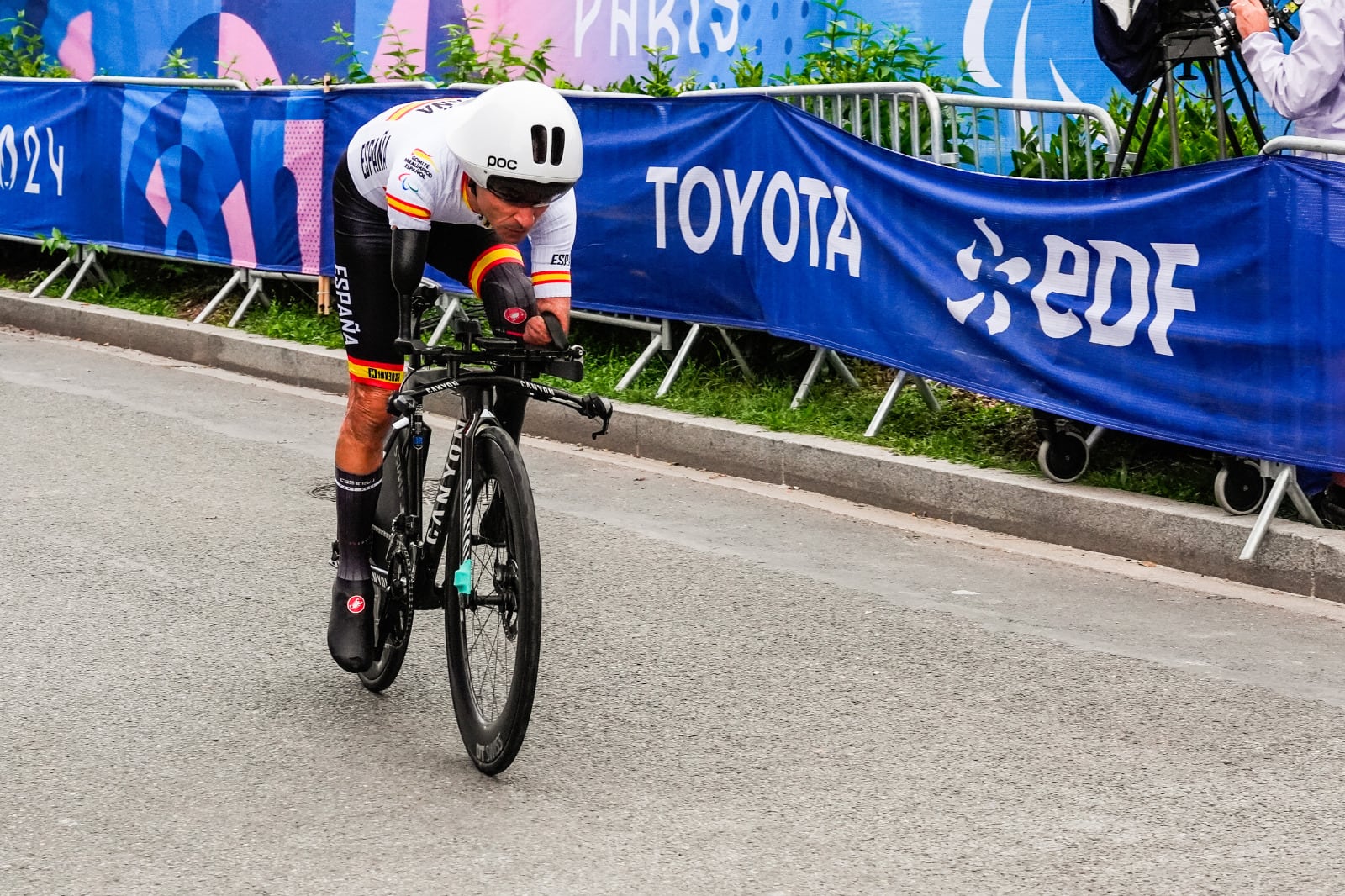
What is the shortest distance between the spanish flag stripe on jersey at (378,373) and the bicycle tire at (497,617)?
24.4 inches

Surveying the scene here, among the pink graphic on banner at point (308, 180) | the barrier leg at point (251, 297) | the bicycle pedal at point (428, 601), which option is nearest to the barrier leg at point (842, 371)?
the pink graphic on banner at point (308, 180)

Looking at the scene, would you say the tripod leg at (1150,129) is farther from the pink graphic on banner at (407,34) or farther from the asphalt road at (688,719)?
the pink graphic on banner at (407,34)

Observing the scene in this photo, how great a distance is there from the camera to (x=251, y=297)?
40.2 ft

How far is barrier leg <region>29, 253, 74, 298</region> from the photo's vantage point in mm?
13562

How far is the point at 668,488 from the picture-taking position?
823 cm

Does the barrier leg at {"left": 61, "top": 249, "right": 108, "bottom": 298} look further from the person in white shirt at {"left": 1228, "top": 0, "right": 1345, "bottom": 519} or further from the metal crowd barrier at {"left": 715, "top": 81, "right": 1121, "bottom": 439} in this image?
the person in white shirt at {"left": 1228, "top": 0, "right": 1345, "bottom": 519}

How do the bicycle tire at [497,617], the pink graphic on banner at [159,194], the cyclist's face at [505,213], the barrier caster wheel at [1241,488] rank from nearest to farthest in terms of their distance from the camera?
the bicycle tire at [497,617], the cyclist's face at [505,213], the barrier caster wheel at [1241,488], the pink graphic on banner at [159,194]

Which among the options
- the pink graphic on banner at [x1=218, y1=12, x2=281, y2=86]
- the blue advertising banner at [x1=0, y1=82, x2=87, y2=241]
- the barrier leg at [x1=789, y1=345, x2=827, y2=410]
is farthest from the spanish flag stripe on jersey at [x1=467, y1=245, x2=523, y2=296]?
the pink graphic on banner at [x1=218, y1=12, x2=281, y2=86]

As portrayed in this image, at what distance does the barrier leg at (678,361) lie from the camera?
371 inches

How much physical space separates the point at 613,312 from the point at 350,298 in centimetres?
513

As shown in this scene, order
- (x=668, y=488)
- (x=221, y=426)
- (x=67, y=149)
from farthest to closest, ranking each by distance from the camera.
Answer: (x=67, y=149) < (x=221, y=426) < (x=668, y=488)

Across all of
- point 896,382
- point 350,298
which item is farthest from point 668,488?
point 350,298

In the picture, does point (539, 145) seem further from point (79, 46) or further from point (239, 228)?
point (79, 46)

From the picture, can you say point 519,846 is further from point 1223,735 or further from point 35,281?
point 35,281
